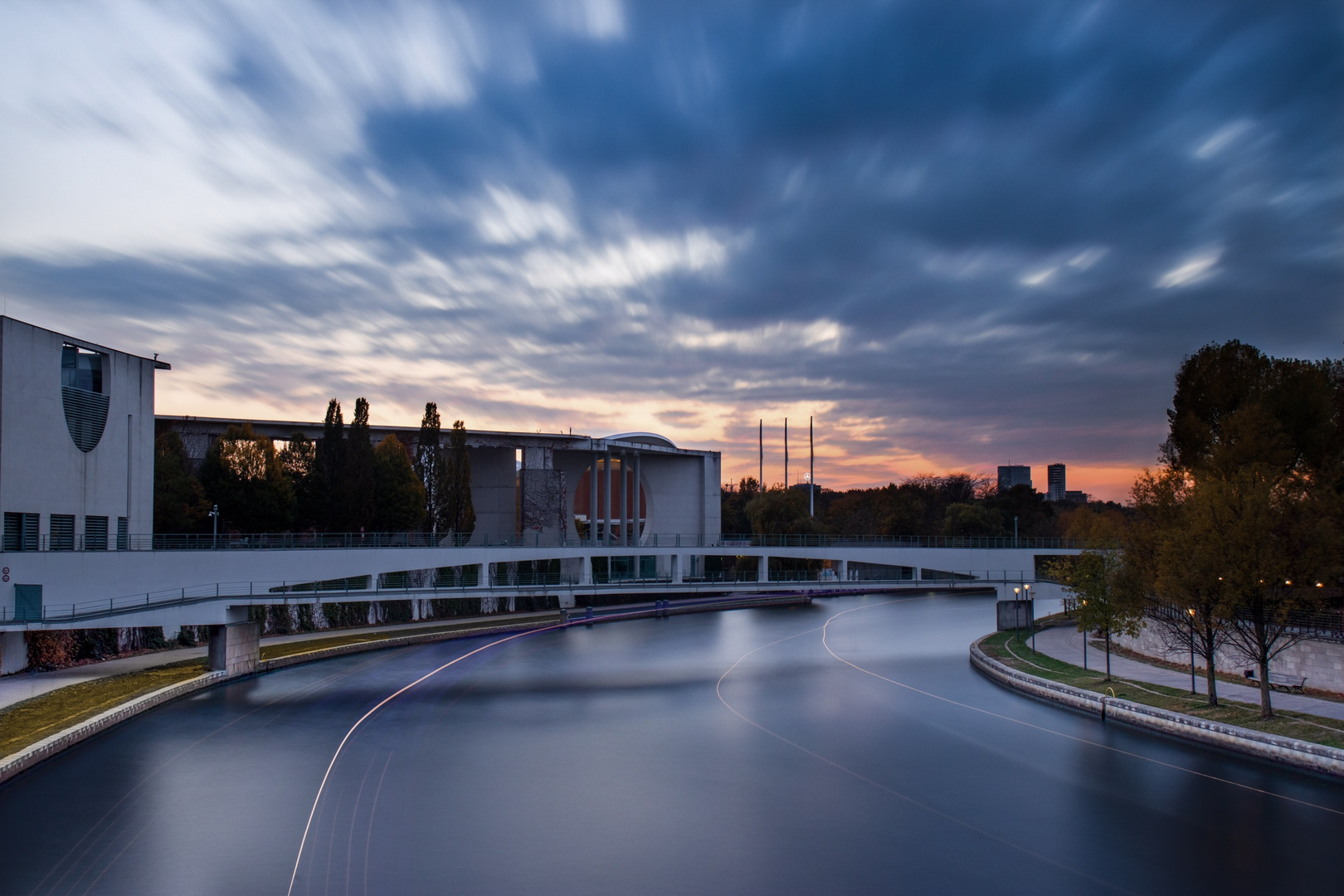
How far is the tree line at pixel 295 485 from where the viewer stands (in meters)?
51.9

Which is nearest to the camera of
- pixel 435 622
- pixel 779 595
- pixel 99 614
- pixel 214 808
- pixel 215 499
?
pixel 214 808

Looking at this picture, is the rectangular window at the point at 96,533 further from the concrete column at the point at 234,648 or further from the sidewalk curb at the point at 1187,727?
the sidewalk curb at the point at 1187,727

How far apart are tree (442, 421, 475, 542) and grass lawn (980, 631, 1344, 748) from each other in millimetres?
32866

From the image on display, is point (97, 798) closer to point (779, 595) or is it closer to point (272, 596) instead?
point (272, 596)

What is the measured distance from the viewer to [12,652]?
3453 cm

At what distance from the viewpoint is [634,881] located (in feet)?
53.8

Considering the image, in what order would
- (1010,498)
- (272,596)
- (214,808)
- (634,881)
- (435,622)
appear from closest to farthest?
(634,881) → (214,808) → (272,596) → (435,622) → (1010,498)

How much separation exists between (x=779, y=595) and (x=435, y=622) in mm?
36535

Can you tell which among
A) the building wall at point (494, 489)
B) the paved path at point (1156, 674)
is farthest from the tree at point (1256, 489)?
the building wall at point (494, 489)

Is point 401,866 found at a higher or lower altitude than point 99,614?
lower

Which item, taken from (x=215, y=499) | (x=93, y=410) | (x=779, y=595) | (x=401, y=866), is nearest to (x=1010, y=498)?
(x=779, y=595)

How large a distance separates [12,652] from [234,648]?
7.57 metres

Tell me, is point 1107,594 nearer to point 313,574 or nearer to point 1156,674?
point 1156,674

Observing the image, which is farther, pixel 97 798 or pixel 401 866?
pixel 97 798
